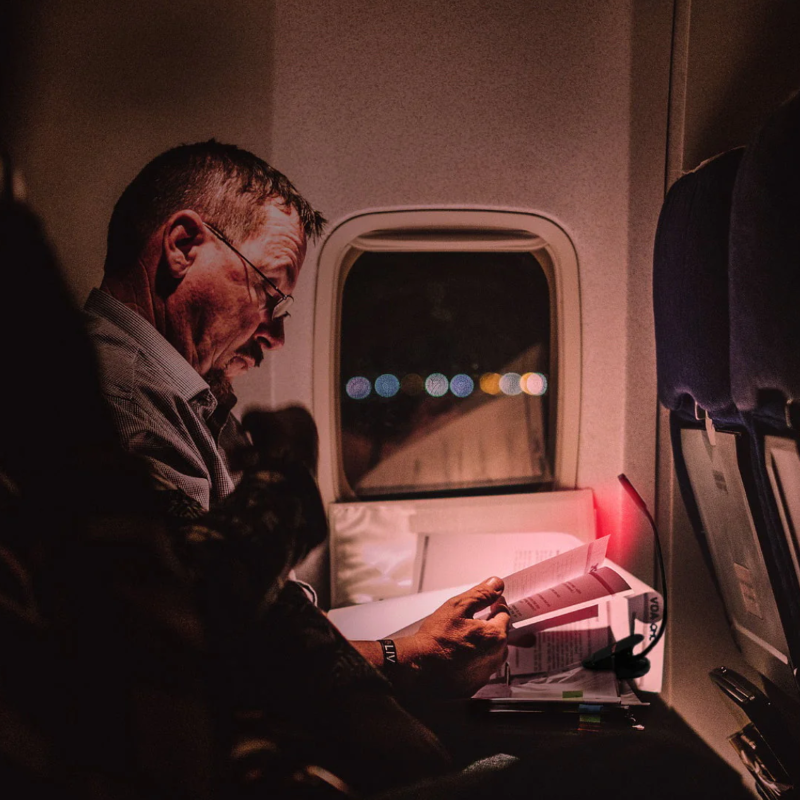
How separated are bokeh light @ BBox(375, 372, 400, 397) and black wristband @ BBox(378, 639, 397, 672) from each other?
0.59 meters

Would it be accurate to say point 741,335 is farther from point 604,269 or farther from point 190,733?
point 190,733

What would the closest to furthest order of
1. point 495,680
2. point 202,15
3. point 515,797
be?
point 515,797, point 202,15, point 495,680

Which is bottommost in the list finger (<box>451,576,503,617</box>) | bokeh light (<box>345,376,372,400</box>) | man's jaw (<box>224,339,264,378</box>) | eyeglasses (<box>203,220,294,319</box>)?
finger (<box>451,576,503,617</box>)

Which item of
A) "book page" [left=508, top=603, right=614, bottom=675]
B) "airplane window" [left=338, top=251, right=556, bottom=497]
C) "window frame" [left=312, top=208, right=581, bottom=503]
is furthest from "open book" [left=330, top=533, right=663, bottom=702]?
"window frame" [left=312, top=208, right=581, bottom=503]

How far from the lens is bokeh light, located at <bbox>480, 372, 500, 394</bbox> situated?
4.90ft

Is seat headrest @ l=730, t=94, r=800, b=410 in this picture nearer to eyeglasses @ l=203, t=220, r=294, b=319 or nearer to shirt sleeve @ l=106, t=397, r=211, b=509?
eyeglasses @ l=203, t=220, r=294, b=319

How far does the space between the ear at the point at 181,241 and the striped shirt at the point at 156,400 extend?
0.15 meters

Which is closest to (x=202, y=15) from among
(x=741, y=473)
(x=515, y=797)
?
(x=741, y=473)

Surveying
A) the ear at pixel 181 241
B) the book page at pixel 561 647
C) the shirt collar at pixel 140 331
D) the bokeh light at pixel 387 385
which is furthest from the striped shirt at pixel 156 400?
the book page at pixel 561 647

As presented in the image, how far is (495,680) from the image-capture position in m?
1.49

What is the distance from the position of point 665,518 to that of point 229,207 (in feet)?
4.41

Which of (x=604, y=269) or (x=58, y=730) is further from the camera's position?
(x=604, y=269)

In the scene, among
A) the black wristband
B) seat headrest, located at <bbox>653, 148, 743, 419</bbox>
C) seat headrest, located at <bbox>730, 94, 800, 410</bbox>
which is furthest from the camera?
the black wristband

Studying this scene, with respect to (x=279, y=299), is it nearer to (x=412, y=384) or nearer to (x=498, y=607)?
(x=412, y=384)
